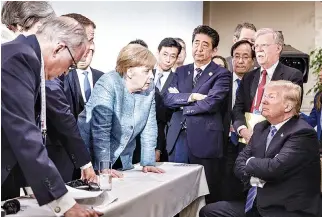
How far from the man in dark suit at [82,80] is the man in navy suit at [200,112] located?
23.2 inches

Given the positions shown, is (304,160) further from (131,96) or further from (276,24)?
(276,24)

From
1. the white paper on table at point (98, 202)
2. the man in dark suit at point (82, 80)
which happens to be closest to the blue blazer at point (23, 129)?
the white paper on table at point (98, 202)

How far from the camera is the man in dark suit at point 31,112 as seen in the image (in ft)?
4.25

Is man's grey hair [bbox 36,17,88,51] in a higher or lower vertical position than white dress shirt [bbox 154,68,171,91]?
higher

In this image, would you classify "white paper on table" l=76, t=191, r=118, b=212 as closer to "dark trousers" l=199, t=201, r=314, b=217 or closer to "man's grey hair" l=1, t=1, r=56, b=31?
"man's grey hair" l=1, t=1, r=56, b=31

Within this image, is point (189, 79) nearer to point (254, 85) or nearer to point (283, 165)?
point (254, 85)

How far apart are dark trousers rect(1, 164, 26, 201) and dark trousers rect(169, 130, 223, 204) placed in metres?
1.60

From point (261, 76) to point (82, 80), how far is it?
3.80ft

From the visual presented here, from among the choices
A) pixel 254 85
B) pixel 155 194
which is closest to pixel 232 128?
pixel 254 85

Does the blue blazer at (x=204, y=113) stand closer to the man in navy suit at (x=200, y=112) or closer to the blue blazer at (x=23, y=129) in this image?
the man in navy suit at (x=200, y=112)

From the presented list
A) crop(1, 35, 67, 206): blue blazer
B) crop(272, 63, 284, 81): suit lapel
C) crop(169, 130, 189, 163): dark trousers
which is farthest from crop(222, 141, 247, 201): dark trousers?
crop(1, 35, 67, 206): blue blazer

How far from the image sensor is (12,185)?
5.54ft

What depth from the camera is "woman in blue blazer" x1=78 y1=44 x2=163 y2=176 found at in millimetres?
2334

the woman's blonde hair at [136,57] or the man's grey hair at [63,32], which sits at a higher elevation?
the man's grey hair at [63,32]
